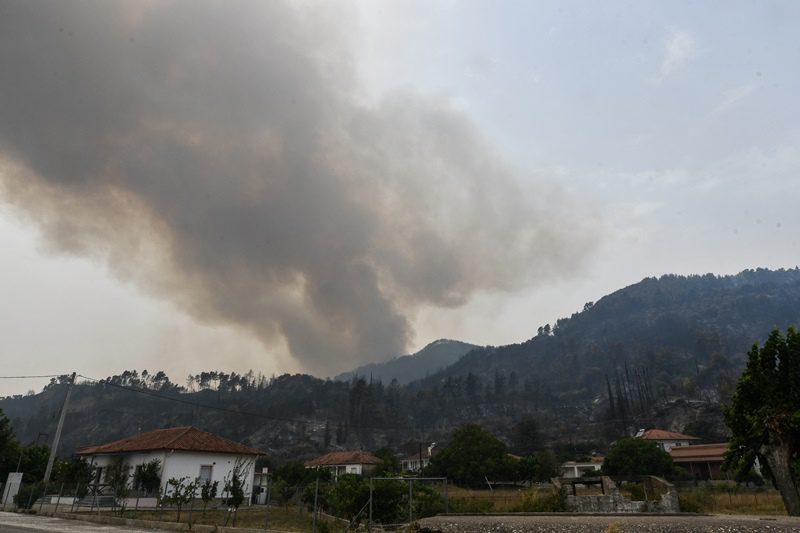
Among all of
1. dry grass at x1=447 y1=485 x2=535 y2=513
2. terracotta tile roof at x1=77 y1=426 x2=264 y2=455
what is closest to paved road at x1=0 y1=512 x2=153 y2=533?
terracotta tile roof at x1=77 y1=426 x2=264 y2=455

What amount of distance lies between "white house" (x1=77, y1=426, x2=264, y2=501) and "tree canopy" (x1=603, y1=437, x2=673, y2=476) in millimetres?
49599

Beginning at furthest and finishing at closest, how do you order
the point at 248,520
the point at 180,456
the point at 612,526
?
the point at 180,456, the point at 248,520, the point at 612,526

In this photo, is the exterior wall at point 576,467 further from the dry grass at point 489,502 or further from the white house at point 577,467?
the dry grass at point 489,502

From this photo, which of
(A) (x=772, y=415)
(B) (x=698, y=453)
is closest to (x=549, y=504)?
(A) (x=772, y=415)

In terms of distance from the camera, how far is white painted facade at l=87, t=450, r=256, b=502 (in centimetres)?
3978

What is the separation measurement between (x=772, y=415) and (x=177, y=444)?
41.6 meters

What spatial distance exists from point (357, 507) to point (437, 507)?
413cm

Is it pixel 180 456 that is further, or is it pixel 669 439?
pixel 669 439

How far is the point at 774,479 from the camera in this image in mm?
23188

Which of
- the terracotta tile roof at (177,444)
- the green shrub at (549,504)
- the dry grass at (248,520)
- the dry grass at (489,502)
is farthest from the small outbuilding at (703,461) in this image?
the dry grass at (248,520)

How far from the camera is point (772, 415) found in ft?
76.4

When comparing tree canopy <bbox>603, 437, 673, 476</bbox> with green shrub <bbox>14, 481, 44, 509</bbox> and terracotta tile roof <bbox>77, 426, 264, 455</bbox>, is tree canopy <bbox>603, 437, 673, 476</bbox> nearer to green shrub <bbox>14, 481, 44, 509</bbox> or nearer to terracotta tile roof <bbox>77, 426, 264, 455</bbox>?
terracotta tile roof <bbox>77, 426, 264, 455</bbox>

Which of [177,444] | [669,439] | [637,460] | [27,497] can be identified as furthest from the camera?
[669,439]

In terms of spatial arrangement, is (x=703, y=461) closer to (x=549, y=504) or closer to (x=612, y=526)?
(x=549, y=504)
